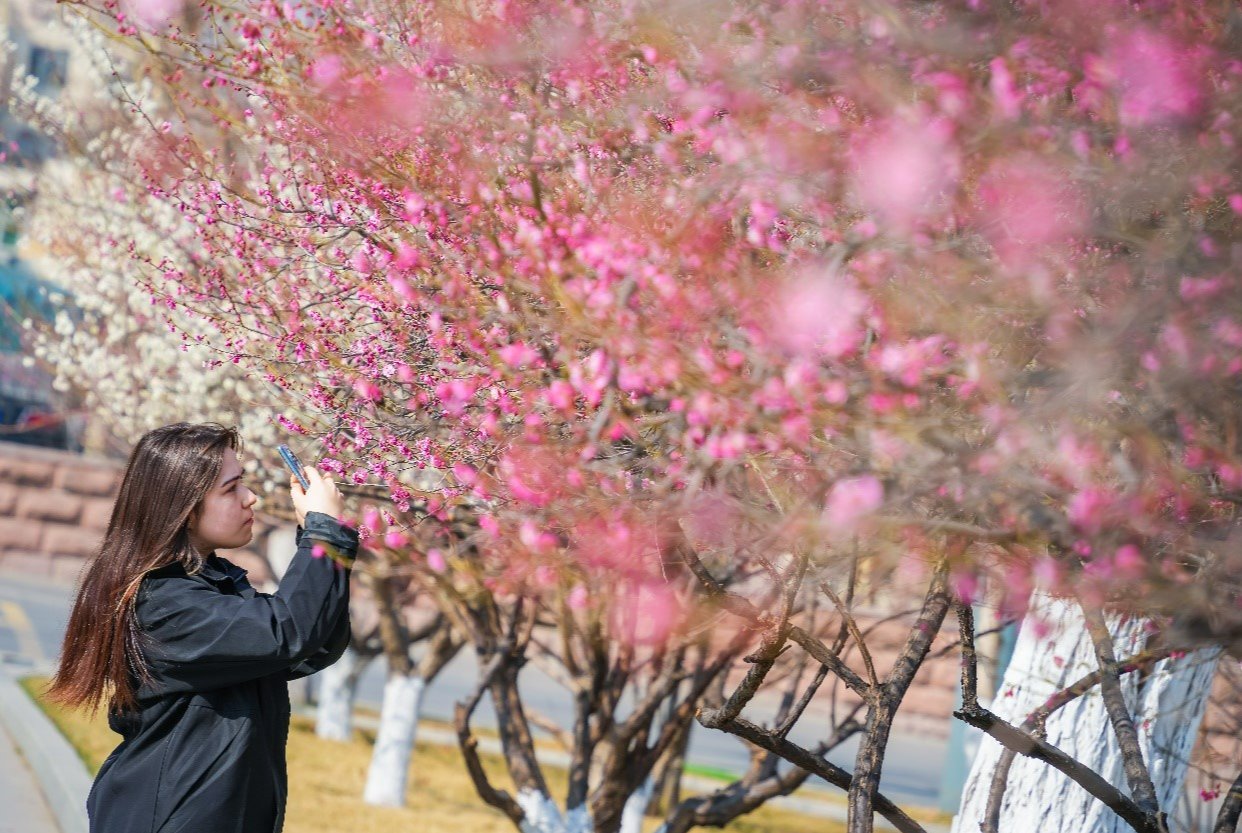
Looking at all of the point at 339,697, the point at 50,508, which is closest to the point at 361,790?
the point at 339,697

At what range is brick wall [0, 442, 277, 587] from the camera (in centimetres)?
1803

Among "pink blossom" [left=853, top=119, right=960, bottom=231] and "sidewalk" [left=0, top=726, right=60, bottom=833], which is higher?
"pink blossom" [left=853, top=119, right=960, bottom=231]

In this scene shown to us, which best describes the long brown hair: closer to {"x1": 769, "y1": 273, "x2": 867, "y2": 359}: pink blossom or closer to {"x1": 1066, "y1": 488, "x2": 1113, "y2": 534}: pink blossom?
{"x1": 769, "y1": 273, "x2": 867, "y2": 359}: pink blossom

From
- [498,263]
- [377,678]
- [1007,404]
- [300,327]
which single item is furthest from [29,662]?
[1007,404]

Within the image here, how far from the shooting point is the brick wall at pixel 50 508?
1803 centimetres

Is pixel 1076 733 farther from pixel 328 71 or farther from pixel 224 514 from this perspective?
pixel 328 71

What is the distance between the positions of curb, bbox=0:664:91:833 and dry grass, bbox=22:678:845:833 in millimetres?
137

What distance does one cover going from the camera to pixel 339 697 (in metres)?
12.1

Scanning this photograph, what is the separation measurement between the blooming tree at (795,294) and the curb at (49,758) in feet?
15.1

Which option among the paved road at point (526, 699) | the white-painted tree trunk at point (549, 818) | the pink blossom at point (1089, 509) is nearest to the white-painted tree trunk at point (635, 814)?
the white-painted tree trunk at point (549, 818)

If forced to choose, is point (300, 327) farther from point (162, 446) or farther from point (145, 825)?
point (145, 825)

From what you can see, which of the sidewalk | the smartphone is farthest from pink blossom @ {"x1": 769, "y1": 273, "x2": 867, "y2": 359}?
Result: the sidewalk

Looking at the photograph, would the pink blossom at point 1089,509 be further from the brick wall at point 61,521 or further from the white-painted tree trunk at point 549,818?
the brick wall at point 61,521

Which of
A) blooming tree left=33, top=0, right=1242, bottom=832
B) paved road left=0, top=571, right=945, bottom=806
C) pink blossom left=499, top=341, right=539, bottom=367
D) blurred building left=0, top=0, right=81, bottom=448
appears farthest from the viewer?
blurred building left=0, top=0, right=81, bottom=448
